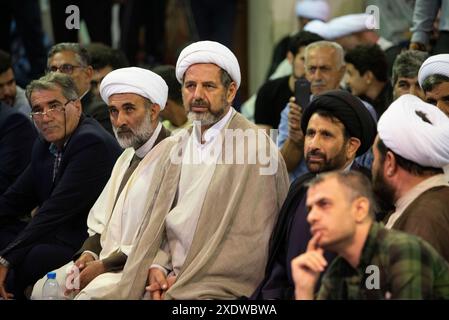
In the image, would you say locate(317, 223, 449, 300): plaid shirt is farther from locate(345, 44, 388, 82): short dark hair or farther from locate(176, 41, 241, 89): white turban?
locate(345, 44, 388, 82): short dark hair

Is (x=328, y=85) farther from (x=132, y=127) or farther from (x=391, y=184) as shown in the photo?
(x=391, y=184)

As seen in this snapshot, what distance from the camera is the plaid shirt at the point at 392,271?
4109 mm

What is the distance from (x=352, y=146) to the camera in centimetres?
525

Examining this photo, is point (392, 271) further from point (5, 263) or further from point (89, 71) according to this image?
point (89, 71)

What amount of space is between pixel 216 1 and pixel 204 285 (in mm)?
4685

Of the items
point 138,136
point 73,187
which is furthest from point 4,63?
point 138,136

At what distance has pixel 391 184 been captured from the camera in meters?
4.81

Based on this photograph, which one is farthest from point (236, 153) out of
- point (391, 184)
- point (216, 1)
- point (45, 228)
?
point (216, 1)

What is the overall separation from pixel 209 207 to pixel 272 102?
246 centimetres

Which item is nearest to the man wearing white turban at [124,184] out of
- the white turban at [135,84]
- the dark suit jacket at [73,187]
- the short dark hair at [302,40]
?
the white turban at [135,84]

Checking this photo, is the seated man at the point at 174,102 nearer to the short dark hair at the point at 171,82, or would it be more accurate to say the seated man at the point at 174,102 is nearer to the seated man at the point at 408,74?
the short dark hair at the point at 171,82

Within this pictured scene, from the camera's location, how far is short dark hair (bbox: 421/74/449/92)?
604 cm

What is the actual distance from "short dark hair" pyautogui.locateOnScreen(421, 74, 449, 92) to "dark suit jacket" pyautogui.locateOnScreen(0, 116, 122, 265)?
1.79 metres

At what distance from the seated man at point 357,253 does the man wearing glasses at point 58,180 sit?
7.40ft
